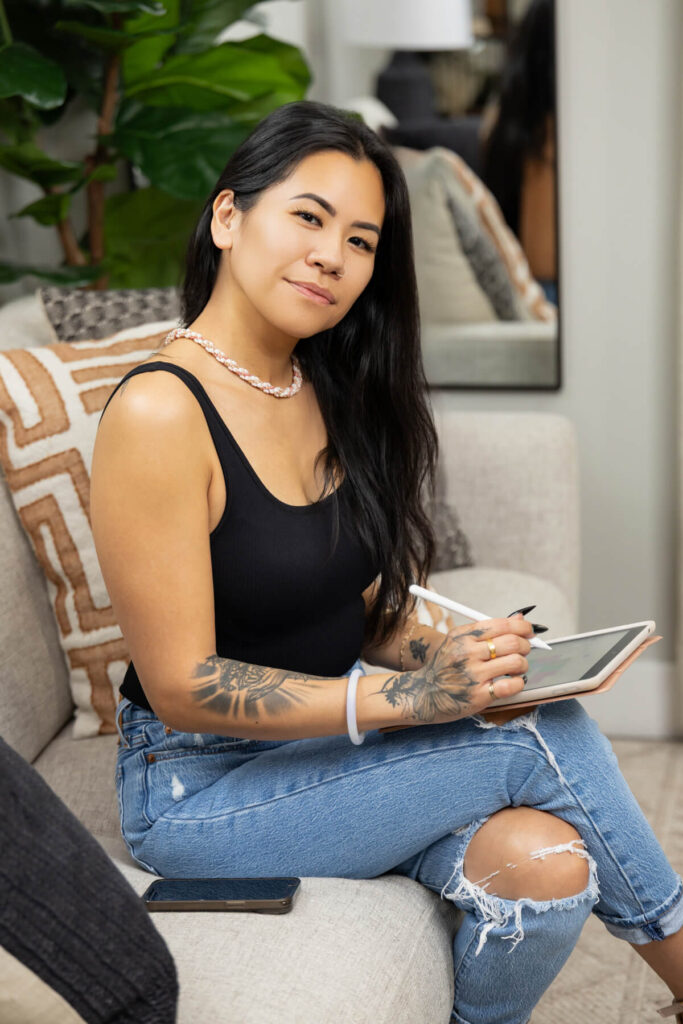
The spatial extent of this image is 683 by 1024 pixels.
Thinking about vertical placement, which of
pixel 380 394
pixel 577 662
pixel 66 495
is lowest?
pixel 577 662

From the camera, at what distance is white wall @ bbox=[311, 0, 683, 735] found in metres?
2.25

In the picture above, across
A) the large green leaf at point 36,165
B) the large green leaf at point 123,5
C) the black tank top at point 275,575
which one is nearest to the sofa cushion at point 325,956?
the black tank top at point 275,575

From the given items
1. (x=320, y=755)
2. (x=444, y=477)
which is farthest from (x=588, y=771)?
(x=444, y=477)

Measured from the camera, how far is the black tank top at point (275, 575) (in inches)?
46.7

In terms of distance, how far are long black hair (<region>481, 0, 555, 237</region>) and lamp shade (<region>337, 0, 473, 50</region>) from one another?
0.12 meters

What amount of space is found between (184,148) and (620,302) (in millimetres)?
1008

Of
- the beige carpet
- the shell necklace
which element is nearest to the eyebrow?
the shell necklace

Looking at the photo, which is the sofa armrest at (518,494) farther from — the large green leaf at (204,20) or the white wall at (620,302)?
the large green leaf at (204,20)

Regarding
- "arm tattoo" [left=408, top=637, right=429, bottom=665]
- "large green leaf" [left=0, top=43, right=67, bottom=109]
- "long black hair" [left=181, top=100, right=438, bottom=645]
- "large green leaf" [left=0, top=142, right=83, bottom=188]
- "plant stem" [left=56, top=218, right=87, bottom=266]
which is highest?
"large green leaf" [left=0, top=43, right=67, bottom=109]

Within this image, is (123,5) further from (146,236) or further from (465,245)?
(465,245)

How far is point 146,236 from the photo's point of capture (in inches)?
86.3

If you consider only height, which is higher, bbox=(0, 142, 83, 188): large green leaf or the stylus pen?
bbox=(0, 142, 83, 188): large green leaf

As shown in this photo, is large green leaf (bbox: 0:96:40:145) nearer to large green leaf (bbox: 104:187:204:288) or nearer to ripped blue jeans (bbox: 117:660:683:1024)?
large green leaf (bbox: 104:187:204:288)

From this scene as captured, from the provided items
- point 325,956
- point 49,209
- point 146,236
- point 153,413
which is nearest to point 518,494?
point 146,236
